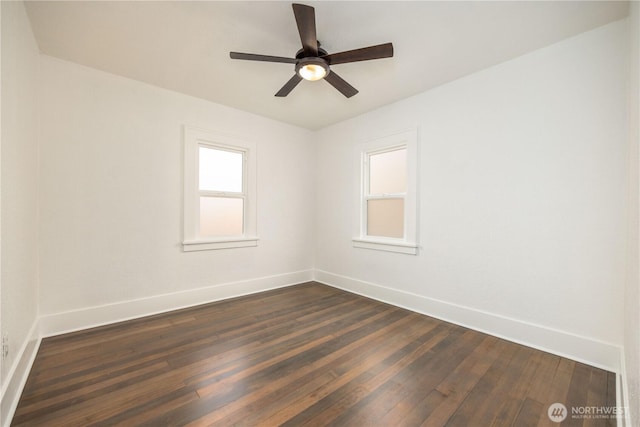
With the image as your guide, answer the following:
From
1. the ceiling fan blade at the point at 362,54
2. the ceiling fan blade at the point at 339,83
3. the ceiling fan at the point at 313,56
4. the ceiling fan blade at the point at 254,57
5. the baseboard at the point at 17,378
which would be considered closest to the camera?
the baseboard at the point at 17,378

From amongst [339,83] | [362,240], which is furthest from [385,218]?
[339,83]

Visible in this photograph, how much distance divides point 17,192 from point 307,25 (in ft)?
7.35

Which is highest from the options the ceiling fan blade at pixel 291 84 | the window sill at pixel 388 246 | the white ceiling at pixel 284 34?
the white ceiling at pixel 284 34

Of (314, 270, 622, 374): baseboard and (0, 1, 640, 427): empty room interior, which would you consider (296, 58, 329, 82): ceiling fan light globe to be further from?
(314, 270, 622, 374): baseboard

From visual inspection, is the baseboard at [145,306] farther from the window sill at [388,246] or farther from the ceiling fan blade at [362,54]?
the ceiling fan blade at [362,54]

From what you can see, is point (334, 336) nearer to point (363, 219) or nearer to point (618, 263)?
point (363, 219)

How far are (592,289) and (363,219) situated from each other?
238 centimetres

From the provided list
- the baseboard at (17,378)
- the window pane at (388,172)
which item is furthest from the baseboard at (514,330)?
the baseboard at (17,378)

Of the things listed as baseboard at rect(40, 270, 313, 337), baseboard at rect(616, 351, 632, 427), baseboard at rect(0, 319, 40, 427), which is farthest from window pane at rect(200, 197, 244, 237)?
baseboard at rect(616, 351, 632, 427)

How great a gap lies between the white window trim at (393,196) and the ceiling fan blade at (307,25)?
1.67 metres

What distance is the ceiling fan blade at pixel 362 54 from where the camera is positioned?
1.90m

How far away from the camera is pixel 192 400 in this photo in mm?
1601

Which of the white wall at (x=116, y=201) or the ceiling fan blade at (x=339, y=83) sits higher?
the ceiling fan blade at (x=339, y=83)

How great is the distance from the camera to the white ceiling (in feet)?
6.02
